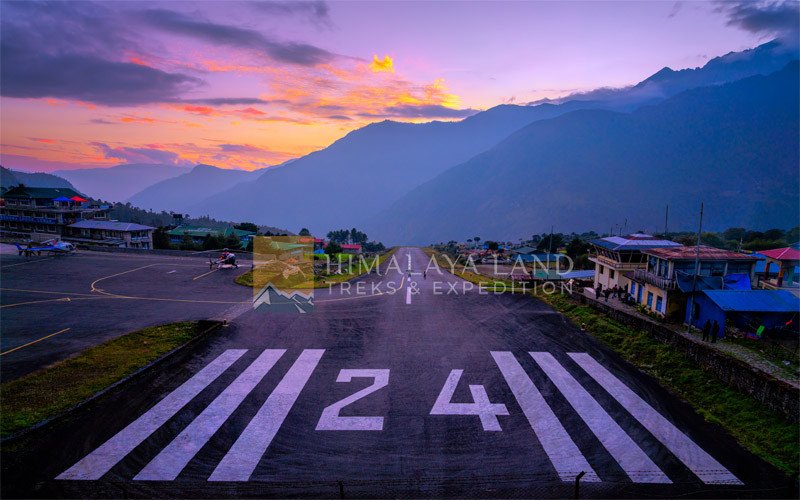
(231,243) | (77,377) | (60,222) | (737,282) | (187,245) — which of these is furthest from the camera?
(231,243)

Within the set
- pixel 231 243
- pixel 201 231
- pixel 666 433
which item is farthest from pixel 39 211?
pixel 666 433

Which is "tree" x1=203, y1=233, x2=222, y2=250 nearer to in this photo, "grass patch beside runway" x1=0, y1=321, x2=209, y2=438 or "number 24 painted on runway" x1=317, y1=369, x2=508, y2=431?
"grass patch beside runway" x1=0, y1=321, x2=209, y2=438

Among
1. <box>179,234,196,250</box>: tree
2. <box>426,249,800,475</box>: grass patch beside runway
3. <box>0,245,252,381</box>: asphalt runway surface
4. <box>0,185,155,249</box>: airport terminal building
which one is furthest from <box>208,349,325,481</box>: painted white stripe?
<box>0,185,155,249</box>: airport terminal building

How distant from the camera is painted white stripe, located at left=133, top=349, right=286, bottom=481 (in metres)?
12.7

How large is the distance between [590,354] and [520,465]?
494 inches

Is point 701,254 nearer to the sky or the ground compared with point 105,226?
nearer to the ground

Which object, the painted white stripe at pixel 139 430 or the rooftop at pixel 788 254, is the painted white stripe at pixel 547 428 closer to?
the painted white stripe at pixel 139 430

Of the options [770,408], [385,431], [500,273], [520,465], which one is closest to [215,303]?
[385,431]

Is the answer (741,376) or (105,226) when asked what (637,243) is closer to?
(741,376)

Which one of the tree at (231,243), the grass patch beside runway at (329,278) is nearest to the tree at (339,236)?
the tree at (231,243)

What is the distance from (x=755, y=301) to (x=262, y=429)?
97.7 feet

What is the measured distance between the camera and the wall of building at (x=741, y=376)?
51.4 ft

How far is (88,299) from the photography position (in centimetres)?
3369

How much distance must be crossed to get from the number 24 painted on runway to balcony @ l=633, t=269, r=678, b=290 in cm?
1928
